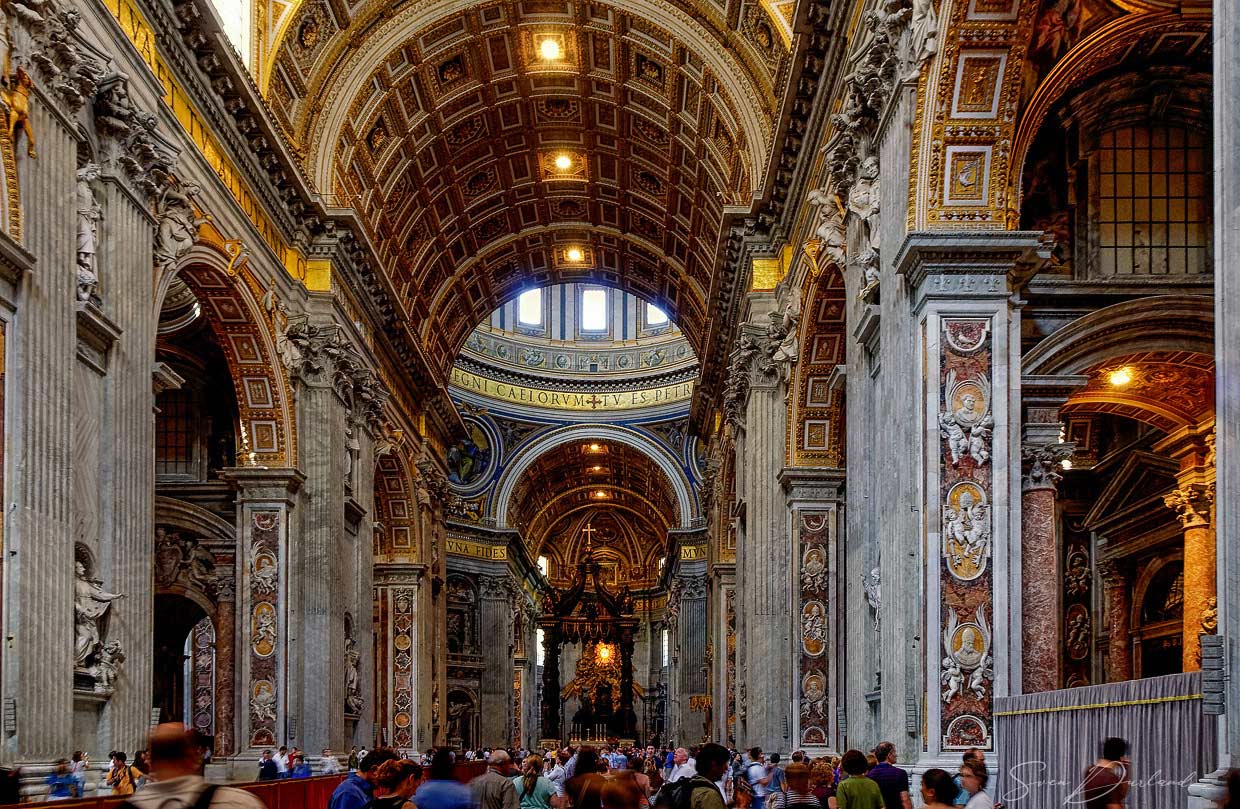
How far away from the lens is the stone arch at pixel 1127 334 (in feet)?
48.0

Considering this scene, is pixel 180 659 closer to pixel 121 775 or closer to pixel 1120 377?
pixel 121 775

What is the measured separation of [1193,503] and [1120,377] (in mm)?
2477

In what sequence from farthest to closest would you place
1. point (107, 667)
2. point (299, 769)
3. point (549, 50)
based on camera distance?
point (549, 50), point (299, 769), point (107, 667)

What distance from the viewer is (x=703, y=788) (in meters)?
7.38

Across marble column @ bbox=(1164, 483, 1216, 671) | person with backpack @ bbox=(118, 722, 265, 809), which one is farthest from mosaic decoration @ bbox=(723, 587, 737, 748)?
person with backpack @ bbox=(118, 722, 265, 809)

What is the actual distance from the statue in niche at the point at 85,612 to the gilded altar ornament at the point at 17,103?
4.27m

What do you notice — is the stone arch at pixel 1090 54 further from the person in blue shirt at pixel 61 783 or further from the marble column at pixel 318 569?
the marble column at pixel 318 569

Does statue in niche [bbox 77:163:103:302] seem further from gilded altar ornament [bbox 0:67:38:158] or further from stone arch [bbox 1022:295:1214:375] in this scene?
stone arch [bbox 1022:295:1214:375]

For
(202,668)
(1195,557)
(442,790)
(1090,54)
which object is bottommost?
(202,668)

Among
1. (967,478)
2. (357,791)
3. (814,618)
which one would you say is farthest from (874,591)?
(357,791)

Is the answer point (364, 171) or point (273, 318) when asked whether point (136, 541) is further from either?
point (364, 171)

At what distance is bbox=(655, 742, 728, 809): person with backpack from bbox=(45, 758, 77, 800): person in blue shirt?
806cm

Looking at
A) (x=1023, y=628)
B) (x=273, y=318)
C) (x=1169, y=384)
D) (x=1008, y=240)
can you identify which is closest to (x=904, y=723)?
(x=1023, y=628)

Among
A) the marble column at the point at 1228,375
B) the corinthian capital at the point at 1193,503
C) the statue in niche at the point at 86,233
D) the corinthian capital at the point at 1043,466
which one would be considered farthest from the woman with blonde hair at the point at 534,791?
the corinthian capital at the point at 1193,503
